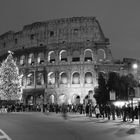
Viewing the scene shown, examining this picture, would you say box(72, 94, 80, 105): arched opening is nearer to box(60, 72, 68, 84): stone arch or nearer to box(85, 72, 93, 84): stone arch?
box(85, 72, 93, 84): stone arch

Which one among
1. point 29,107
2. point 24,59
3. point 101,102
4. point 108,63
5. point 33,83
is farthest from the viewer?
point 24,59

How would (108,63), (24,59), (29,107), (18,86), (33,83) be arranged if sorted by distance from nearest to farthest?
(29,107) < (18,86) < (108,63) < (33,83) < (24,59)

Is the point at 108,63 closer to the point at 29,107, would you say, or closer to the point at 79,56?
the point at 79,56

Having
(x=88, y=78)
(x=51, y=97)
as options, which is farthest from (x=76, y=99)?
(x=51, y=97)

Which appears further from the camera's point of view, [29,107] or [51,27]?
[51,27]

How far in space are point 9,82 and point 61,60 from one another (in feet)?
38.5

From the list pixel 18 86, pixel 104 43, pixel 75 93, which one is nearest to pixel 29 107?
pixel 18 86

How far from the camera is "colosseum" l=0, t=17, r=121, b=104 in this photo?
51.1m

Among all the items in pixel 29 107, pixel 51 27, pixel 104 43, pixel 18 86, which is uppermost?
pixel 51 27

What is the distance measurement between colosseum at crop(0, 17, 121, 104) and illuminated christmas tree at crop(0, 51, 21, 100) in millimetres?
6490

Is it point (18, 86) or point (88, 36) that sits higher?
point (88, 36)

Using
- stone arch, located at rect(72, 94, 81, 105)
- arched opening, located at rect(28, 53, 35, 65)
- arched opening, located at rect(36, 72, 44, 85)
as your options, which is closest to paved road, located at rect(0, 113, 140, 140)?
stone arch, located at rect(72, 94, 81, 105)

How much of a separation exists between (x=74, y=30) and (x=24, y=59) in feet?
38.6

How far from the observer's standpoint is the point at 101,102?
39.0m
